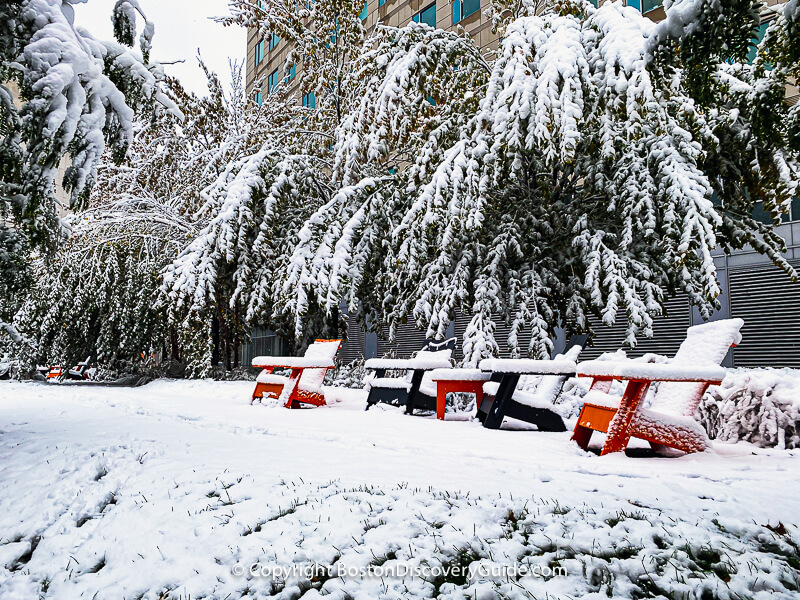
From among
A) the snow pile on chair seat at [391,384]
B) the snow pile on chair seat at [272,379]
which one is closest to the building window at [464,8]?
the snow pile on chair seat at [272,379]

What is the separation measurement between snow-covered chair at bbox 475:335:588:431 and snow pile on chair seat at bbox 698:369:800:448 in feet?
4.13

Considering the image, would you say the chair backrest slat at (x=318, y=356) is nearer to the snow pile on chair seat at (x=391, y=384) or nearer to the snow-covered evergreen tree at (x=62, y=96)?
the snow pile on chair seat at (x=391, y=384)

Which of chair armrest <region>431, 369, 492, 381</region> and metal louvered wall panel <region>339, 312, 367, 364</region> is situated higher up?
metal louvered wall panel <region>339, 312, 367, 364</region>

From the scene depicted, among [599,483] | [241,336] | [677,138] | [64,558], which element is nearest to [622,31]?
[677,138]

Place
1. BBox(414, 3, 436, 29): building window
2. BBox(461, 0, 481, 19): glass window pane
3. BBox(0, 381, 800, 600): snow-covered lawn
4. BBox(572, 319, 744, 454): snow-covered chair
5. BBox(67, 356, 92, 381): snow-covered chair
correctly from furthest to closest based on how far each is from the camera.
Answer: BBox(414, 3, 436, 29): building window → BBox(461, 0, 481, 19): glass window pane → BBox(67, 356, 92, 381): snow-covered chair → BBox(572, 319, 744, 454): snow-covered chair → BBox(0, 381, 800, 600): snow-covered lawn

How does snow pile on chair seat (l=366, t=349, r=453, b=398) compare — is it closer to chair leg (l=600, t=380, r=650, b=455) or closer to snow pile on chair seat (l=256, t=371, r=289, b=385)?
snow pile on chair seat (l=256, t=371, r=289, b=385)

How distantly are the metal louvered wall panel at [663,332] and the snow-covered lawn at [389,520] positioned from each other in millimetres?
7783

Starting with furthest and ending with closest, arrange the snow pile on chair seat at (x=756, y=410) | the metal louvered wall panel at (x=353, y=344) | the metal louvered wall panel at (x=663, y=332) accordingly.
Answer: the metal louvered wall panel at (x=353, y=344), the metal louvered wall panel at (x=663, y=332), the snow pile on chair seat at (x=756, y=410)

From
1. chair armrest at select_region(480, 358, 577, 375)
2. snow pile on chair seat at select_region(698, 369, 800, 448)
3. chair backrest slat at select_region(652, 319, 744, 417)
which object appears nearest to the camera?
chair backrest slat at select_region(652, 319, 744, 417)

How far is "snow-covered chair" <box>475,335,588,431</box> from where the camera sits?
5.62 meters

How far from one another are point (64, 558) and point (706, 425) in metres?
5.05

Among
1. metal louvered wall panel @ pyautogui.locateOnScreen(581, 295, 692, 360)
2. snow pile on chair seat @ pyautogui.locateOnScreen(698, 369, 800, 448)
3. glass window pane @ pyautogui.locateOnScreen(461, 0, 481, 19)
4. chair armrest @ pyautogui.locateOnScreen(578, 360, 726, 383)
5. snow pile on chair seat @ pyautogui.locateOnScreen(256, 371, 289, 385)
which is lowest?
snow pile on chair seat @ pyautogui.locateOnScreen(698, 369, 800, 448)

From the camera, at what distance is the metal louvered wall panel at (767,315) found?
11031mm

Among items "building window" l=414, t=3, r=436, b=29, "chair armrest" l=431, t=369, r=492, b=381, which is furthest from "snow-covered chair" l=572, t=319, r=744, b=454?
"building window" l=414, t=3, r=436, b=29
